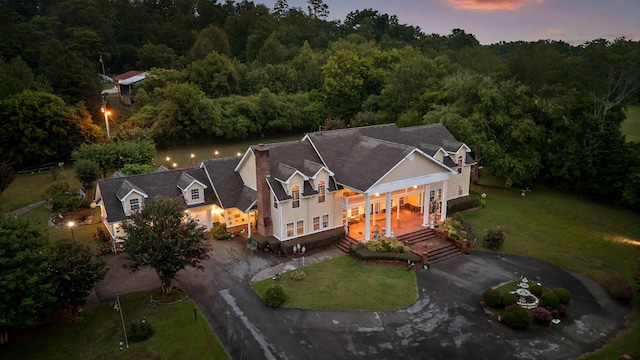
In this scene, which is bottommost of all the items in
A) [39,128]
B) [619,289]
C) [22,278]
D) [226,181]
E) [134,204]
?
[619,289]

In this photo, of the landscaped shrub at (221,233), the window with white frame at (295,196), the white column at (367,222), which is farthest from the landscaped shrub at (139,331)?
the white column at (367,222)

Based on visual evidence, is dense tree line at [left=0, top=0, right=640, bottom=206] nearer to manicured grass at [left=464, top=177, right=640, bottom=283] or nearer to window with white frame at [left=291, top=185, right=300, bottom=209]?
manicured grass at [left=464, top=177, right=640, bottom=283]

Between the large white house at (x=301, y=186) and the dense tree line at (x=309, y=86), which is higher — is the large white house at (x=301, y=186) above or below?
below

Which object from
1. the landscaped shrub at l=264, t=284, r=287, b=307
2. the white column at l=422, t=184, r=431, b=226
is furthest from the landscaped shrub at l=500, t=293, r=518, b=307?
the landscaped shrub at l=264, t=284, r=287, b=307

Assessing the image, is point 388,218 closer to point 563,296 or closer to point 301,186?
point 301,186

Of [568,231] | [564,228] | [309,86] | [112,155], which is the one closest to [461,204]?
[564,228]

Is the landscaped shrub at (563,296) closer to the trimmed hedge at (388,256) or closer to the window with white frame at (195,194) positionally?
the trimmed hedge at (388,256)
